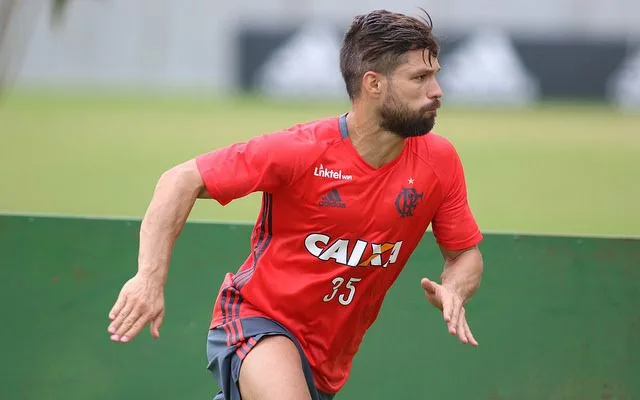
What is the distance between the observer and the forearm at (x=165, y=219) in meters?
4.61

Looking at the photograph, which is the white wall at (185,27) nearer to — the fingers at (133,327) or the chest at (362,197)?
the chest at (362,197)

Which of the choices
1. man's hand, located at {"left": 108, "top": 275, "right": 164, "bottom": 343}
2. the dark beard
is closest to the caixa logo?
the dark beard

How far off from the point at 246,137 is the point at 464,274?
16496 millimetres

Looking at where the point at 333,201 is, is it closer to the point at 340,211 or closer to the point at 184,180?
Answer: the point at 340,211

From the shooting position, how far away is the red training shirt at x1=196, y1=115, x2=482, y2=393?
4.96 metres

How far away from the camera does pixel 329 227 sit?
4980 mm

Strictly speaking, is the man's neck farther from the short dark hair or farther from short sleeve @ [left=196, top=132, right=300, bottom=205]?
short sleeve @ [left=196, top=132, right=300, bottom=205]

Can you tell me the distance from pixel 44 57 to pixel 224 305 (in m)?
31.8

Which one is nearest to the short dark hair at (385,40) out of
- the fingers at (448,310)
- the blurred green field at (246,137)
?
the fingers at (448,310)

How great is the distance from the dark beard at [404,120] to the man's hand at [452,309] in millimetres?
611

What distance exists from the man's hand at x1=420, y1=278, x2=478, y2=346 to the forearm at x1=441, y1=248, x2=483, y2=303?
7 cm

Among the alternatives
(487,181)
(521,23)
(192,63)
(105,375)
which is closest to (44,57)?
(192,63)

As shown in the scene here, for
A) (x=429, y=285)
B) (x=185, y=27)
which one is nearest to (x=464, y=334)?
(x=429, y=285)

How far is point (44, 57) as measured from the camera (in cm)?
3562
